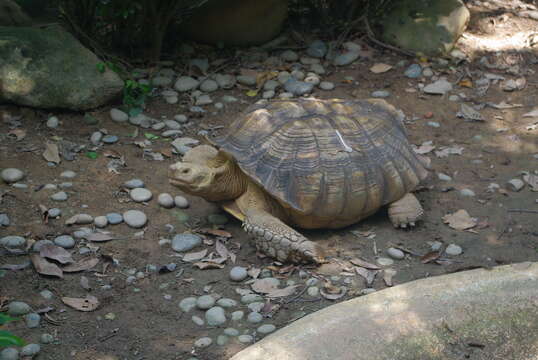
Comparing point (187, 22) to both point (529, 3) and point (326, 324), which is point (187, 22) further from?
point (326, 324)

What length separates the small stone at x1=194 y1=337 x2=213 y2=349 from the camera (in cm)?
329

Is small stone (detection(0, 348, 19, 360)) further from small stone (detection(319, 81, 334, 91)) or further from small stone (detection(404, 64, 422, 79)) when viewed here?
small stone (detection(404, 64, 422, 79))

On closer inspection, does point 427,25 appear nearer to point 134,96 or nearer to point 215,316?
point 134,96

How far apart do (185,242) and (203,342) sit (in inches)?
37.7

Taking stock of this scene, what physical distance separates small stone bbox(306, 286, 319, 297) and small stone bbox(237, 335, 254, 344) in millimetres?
502

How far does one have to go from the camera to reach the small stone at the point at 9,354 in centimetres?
303

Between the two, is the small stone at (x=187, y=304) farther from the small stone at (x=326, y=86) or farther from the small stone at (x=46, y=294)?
the small stone at (x=326, y=86)

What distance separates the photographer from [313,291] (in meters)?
3.74

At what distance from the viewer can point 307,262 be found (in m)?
4.00

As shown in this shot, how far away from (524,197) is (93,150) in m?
3.11

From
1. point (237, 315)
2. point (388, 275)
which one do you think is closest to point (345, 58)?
point (388, 275)

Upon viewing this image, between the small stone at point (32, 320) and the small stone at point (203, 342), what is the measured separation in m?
0.79

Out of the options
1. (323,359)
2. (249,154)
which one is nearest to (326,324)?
(323,359)

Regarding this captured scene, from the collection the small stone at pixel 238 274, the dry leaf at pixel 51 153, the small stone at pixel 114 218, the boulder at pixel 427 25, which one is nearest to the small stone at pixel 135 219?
the small stone at pixel 114 218
